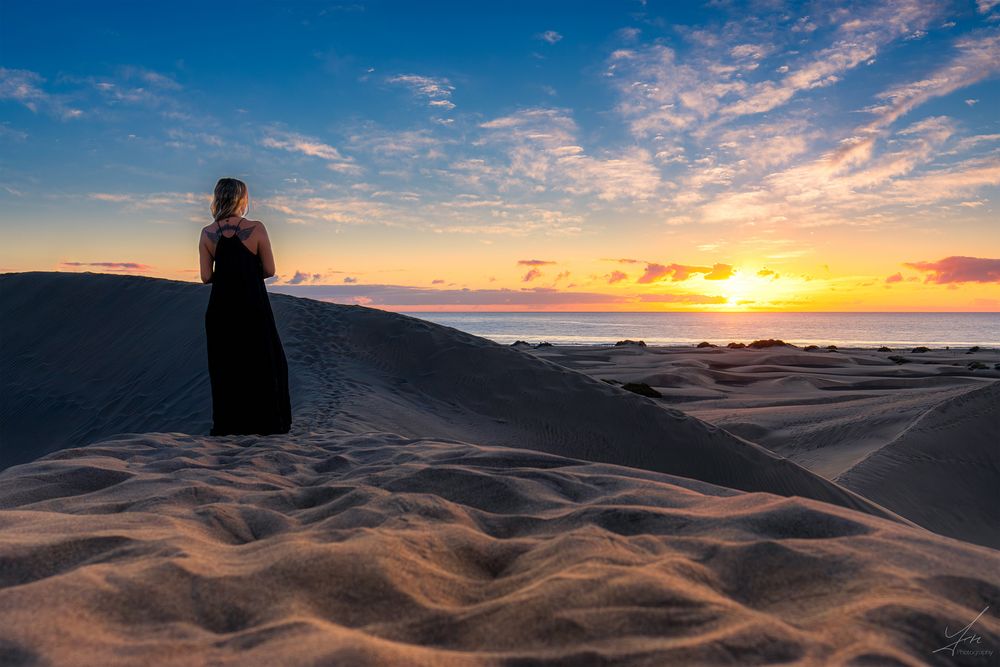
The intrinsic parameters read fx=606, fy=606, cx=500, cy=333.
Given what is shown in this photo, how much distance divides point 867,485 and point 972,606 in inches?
174

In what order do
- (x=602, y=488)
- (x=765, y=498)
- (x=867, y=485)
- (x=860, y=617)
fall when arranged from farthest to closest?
(x=867, y=485) < (x=602, y=488) < (x=765, y=498) < (x=860, y=617)

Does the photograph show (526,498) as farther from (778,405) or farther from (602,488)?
(778,405)

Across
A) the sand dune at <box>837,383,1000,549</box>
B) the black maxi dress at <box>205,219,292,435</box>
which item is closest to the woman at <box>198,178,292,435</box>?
the black maxi dress at <box>205,219,292,435</box>

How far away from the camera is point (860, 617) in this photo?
4.64 feet

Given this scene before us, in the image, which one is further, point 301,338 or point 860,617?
point 301,338

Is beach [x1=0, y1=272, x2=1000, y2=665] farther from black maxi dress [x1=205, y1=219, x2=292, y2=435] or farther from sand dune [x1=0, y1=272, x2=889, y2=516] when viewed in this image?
black maxi dress [x1=205, y1=219, x2=292, y2=435]

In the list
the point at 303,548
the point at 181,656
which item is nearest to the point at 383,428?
the point at 303,548

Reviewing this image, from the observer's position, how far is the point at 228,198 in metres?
Result: 4.64

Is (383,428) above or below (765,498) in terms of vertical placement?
below

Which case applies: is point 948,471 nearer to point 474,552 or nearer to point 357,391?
point 474,552
